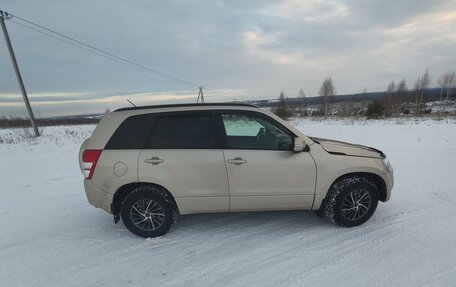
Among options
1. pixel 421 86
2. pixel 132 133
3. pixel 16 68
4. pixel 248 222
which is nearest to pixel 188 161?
pixel 132 133

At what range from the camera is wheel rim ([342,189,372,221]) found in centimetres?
363

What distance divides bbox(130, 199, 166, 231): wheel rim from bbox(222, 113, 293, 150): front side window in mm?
1284

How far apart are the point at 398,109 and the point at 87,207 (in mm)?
61234

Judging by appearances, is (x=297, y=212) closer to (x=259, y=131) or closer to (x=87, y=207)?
(x=259, y=131)

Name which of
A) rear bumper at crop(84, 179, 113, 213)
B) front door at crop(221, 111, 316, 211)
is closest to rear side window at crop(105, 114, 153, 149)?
rear bumper at crop(84, 179, 113, 213)

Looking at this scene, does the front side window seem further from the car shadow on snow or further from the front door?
the car shadow on snow

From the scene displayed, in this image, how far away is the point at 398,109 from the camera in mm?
52844

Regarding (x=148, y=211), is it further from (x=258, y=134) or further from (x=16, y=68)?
(x=16, y=68)

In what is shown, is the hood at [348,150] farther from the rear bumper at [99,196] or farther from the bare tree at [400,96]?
the bare tree at [400,96]

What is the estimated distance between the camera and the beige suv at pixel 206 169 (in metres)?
3.40

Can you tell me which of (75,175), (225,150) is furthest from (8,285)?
(75,175)

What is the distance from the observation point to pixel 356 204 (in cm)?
365

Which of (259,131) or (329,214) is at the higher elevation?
(259,131)

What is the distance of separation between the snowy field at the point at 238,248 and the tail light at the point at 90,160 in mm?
955
